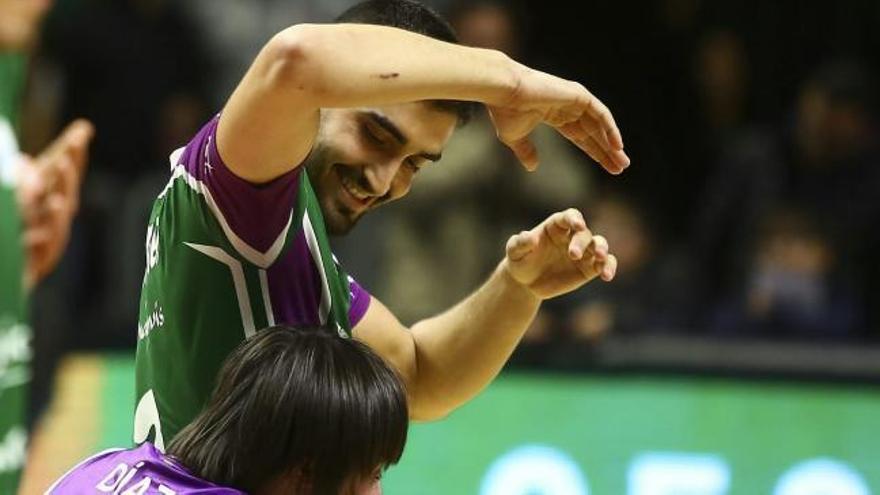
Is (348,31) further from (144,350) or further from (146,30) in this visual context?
(146,30)

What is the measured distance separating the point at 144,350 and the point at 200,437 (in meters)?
0.47

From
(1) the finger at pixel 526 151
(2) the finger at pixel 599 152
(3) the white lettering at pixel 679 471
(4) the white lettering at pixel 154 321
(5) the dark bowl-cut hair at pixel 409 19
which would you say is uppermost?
(5) the dark bowl-cut hair at pixel 409 19

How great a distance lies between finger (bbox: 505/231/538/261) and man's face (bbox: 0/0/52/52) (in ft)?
4.04

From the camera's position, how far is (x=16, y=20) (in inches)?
84.0

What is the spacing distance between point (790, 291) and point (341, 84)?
4319 mm

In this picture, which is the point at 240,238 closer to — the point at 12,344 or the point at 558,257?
the point at 12,344

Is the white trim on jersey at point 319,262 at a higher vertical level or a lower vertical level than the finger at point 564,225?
lower

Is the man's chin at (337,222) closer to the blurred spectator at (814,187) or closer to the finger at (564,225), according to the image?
the finger at (564,225)

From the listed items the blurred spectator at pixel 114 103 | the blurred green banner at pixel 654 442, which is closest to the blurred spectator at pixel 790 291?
the blurred green banner at pixel 654 442

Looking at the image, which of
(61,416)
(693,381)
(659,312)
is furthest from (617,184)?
(61,416)

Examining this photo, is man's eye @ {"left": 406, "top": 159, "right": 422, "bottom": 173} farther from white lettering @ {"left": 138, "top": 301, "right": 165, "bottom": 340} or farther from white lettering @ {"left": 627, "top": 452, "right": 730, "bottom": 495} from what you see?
white lettering @ {"left": 627, "top": 452, "right": 730, "bottom": 495}

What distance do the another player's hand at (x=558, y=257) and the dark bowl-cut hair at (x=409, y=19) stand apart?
0.27 m

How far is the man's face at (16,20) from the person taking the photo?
213 cm

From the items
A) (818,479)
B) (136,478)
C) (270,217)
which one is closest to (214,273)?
(270,217)
